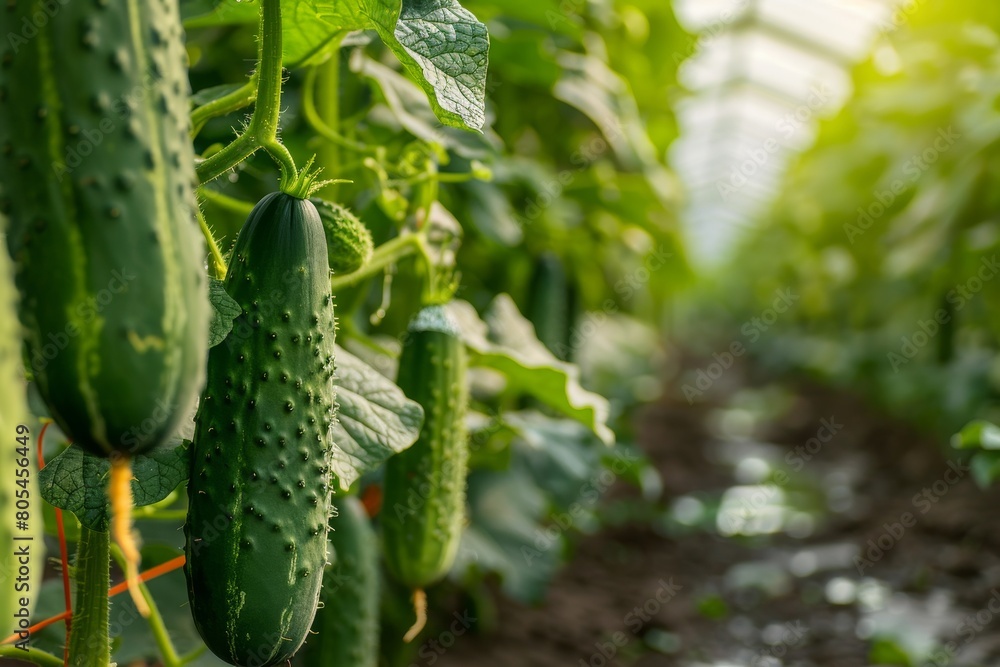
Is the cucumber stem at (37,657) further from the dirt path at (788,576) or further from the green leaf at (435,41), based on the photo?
the dirt path at (788,576)

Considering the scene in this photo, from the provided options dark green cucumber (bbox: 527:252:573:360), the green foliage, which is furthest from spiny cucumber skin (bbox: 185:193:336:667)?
dark green cucumber (bbox: 527:252:573:360)

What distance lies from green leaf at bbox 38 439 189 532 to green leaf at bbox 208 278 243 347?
184 millimetres

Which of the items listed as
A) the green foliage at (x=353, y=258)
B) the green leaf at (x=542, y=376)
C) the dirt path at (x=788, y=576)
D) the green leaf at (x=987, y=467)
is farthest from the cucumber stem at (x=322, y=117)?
the dirt path at (x=788, y=576)

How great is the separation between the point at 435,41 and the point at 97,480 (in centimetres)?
69

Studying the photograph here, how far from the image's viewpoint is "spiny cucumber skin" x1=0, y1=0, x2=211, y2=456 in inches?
28.0

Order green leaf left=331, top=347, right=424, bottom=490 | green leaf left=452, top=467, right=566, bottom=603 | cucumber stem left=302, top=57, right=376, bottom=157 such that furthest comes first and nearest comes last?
Answer: green leaf left=452, top=467, right=566, bottom=603
cucumber stem left=302, top=57, right=376, bottom=157
green leaf left=331, top=347, right=424, bottom=490

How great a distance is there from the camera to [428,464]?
1653 mm

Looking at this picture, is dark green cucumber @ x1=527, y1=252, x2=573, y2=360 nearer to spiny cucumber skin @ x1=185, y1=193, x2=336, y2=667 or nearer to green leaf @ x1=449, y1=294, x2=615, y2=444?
green leaf @ x1=449, y1=294, x2=615, y2=444

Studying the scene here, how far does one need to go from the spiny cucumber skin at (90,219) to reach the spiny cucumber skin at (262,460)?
300 millimetres

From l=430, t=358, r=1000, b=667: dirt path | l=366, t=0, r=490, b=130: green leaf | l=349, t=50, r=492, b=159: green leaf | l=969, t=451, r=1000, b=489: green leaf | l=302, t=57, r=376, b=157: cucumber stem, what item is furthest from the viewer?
l=430, t=358, r=1000, b=667: dirt path

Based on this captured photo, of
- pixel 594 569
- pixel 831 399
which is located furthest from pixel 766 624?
pixel 831 399

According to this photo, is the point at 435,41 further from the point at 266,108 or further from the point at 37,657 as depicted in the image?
the point at 37,657

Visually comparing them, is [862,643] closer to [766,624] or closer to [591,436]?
[766,624]

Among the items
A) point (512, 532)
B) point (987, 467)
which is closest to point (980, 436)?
point (987, 467)
